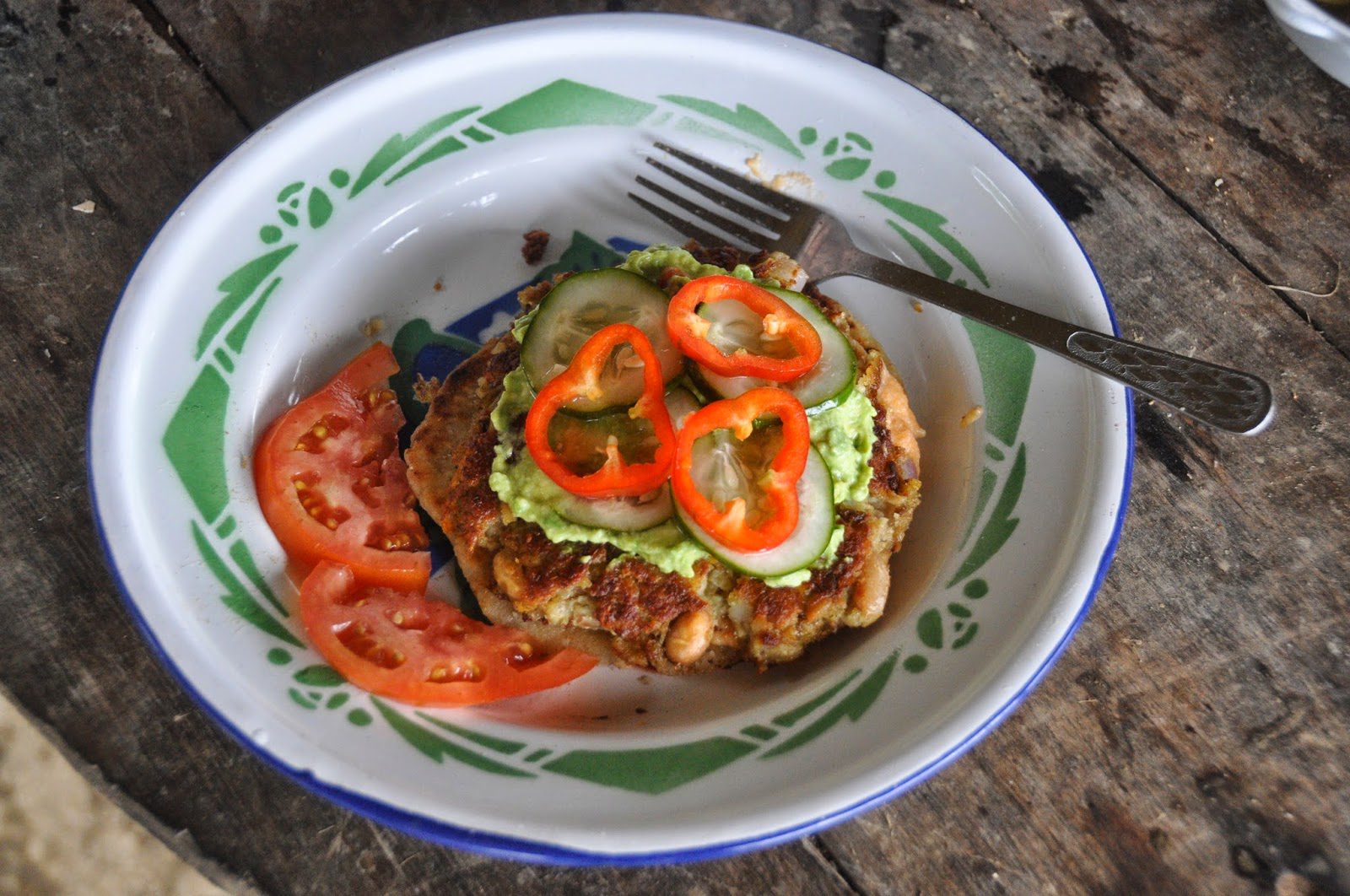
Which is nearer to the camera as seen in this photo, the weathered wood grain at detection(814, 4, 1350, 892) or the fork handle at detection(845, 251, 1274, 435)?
the fork handle at detection(845, 251, 1274, 435)

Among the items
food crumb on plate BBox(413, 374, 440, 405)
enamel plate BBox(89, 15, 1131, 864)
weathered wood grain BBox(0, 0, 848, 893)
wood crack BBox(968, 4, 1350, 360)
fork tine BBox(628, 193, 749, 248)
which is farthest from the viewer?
wood crack BBox(968, 4, 1350, 360)

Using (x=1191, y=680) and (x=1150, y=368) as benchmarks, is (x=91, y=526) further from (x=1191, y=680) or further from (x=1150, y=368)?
(x=1191, y=680)

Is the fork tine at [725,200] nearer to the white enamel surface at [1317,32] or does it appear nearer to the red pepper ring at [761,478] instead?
the red pepper ring at [761,478]

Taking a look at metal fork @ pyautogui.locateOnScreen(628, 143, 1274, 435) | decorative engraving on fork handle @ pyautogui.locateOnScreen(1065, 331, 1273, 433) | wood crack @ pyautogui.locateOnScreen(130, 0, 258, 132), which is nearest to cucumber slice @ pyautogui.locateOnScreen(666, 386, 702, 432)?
metal fork @ pyautogui.locateOnScreen(628, 143, 1274, 435)

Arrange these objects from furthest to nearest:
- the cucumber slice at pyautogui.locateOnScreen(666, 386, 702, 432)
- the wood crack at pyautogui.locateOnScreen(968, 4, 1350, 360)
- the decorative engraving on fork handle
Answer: the wood crack at pyautogui.locateOnScreen(968, 4, 1350, 360), the cucumber slice at pyautogui.locateOnScreen(666, 386, 702, 432), the decorative engraving on fork handle

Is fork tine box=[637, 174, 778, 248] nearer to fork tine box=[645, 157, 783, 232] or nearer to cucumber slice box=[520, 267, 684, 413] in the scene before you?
fork tine box=[645, 157, 783, 232]

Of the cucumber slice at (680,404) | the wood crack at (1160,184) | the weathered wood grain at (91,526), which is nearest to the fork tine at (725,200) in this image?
the cucumber slice at (680,404)

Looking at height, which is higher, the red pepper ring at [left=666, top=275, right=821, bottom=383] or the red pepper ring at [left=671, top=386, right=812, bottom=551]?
the red pepper ring at [left=666, top=275, right=821, bottom=383]

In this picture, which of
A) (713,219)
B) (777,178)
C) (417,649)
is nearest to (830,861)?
(417,649)
